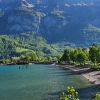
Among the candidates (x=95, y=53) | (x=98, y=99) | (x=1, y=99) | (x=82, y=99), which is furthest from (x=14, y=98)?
(x=95, y=53)

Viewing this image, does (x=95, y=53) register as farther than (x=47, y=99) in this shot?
Yes

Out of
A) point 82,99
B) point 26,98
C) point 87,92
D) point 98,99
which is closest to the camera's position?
point 98,99

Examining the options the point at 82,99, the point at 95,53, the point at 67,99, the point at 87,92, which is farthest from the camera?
the point at 95,53

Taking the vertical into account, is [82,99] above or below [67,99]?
below

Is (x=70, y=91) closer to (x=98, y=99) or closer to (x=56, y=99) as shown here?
(x=98, y=99)

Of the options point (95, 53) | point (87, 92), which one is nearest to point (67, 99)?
point (87, 92)

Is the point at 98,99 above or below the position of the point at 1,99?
above

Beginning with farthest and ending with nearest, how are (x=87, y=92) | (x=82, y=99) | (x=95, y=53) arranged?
1. (x=95, y=53)
2. (x=87, y=92)
3. (x=82, y=99)

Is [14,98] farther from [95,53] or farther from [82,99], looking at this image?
[95,53]

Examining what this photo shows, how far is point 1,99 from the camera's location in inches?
3258

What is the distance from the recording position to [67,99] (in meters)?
25.6

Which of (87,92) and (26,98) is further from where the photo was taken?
(87,92)

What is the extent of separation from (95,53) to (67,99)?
527 feet

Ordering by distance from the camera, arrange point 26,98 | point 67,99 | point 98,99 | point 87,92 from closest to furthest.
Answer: point 67,99
point 98,99
point 26,98
point 87,92
